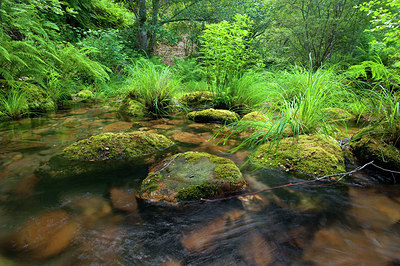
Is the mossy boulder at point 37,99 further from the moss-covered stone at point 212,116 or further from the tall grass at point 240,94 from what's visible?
the tall grass at point 240,94

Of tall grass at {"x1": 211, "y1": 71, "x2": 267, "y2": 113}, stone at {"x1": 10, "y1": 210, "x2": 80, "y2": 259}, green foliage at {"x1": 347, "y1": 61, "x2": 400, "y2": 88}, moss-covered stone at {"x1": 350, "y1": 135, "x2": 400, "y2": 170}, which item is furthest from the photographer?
tall grass at {"x1": 211, "y1": 71, "x2": 267, "y2": 113}

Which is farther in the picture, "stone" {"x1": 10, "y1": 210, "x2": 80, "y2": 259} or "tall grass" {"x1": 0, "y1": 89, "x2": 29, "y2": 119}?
"tall grass" {"x1": 0, "y1": 89, "x2": 29, "y2": 119}

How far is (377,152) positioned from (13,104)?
233 inches

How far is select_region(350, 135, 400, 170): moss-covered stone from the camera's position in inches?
81.5

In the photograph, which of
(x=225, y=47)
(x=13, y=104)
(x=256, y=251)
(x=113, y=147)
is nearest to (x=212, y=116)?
(x=225, y=47)

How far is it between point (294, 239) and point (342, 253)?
268 mm

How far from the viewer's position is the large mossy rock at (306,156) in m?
2.16

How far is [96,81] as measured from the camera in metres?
8.16

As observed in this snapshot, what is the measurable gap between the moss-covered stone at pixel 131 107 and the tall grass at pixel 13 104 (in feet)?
6.34

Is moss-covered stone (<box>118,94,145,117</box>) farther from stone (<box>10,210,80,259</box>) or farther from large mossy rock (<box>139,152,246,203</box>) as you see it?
stone (<box>10,210,80,259</box>)

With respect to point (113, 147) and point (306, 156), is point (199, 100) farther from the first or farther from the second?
point (306, 156)

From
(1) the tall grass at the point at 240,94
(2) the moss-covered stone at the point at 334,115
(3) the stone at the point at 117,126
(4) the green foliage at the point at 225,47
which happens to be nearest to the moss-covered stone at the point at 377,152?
(2) the moss-covered stone at the point at 334,115

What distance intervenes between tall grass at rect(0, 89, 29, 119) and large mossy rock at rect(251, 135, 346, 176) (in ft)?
15.3

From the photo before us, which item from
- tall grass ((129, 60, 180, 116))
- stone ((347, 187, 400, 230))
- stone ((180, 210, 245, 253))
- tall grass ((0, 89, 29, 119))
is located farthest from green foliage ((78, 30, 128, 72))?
stone ((347, 187, 400, 230))
